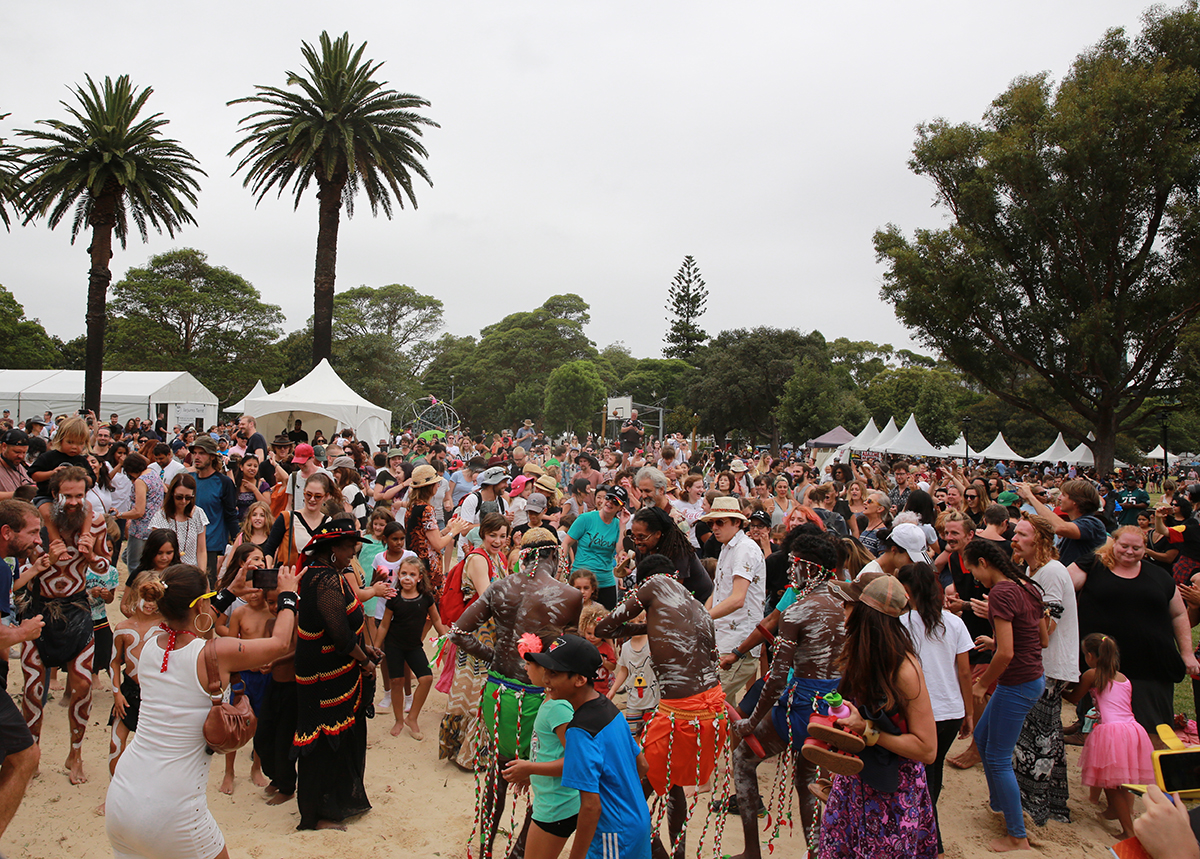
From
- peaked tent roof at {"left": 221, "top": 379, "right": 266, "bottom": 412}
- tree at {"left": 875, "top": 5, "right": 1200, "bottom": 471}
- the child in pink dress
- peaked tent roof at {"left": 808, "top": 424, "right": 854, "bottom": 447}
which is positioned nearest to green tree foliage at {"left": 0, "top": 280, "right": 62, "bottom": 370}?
peaked tent roof at {"left": 221, "top": 379, "right": 266, "bottom": 412}

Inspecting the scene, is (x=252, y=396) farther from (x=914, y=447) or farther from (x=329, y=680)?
(x=914, y=447)

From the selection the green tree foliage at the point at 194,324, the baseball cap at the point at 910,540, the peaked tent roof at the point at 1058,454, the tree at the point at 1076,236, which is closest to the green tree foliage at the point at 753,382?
the peaked tent roof at the point at 1058,454

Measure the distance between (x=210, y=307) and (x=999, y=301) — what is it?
42.2m

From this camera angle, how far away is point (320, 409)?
18.9 metres

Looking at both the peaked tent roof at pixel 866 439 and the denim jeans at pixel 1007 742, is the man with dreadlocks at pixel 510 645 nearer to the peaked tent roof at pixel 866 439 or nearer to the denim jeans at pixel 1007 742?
the denim jeans at pixel 1007 742

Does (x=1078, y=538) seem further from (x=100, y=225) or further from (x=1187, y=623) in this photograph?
(x=100, y=225)

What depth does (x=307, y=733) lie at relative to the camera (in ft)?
13.9

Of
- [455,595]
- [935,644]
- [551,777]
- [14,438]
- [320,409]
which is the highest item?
[320,409]

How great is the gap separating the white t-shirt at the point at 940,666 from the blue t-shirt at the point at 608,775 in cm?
201

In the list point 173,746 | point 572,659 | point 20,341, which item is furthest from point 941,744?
point 20,341

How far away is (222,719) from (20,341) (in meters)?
58.0

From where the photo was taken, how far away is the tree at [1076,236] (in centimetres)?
2127

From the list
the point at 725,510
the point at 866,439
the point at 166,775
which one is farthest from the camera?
the point at 866,439

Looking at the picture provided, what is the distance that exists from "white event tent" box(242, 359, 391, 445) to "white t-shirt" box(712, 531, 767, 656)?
51.4 ft
